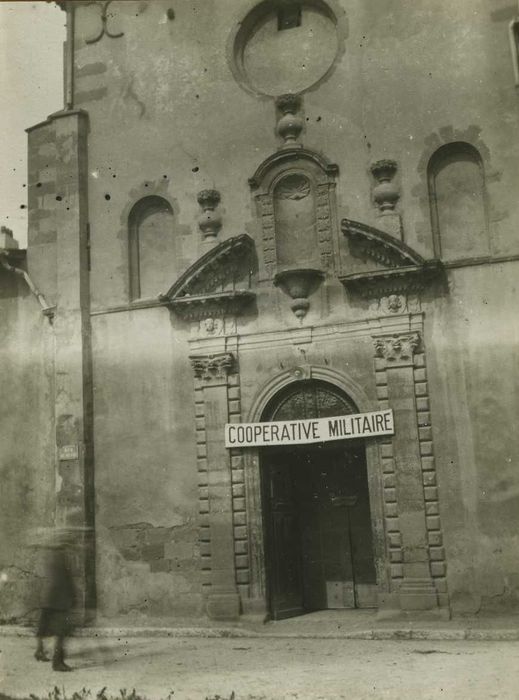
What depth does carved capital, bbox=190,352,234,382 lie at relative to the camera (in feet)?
42.5

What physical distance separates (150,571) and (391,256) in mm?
6010

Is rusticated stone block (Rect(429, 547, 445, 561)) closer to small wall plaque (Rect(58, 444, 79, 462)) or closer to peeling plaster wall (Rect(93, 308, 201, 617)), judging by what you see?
peeling plaster wall (Rect(93, 308, 201, 617))

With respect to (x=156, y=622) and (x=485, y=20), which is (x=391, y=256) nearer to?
(x=485, y=20)

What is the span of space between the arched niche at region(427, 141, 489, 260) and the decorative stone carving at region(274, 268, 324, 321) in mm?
1850

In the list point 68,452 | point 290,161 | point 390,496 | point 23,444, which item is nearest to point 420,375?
point 390,496

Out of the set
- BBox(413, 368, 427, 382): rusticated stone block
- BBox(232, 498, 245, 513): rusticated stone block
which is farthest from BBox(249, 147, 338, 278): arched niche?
BBox(232, 498, 245, 513): rusticated stone block

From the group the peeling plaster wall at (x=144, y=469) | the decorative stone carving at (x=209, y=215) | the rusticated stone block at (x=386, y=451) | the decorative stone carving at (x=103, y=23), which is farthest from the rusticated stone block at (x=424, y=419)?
the decorative stone carving at (x=103, y=23)

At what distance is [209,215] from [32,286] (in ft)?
10.8

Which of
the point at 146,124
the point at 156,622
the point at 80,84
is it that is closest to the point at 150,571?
the point at 156,622

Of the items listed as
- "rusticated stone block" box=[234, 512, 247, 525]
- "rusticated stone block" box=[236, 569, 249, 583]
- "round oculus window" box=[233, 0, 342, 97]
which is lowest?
"rusticated stone block" box=[236, 569, 249, 583]

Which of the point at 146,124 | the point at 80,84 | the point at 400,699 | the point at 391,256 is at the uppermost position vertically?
the point at 80,84

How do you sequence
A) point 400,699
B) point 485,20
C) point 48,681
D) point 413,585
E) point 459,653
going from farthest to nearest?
point 485,20 → point 413,585 → point 459,653 → point 48,681 → point 400,699

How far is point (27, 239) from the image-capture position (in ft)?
47.3

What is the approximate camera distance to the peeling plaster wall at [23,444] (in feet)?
44.5
